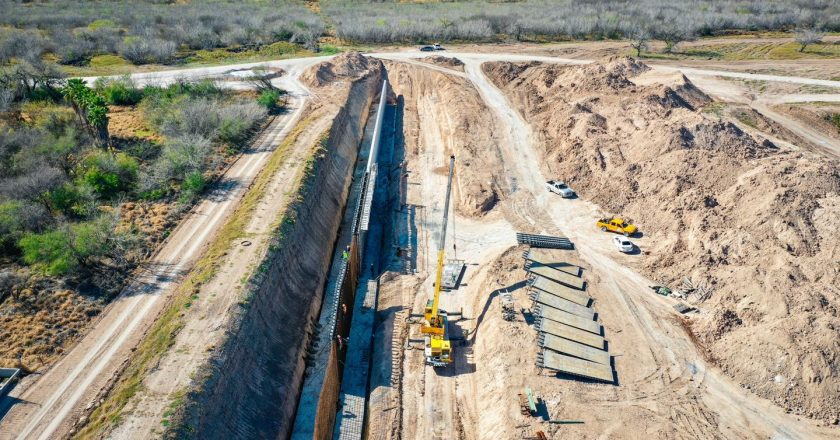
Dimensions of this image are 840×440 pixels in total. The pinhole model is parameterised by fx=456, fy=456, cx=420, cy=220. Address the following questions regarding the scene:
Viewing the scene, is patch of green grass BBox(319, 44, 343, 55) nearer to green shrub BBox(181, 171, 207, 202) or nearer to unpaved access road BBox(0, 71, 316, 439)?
unpaved access road BBox(0, 71, 316, 439)

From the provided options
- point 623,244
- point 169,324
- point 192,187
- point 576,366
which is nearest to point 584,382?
point 576,366

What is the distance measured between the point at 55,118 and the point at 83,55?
3225 cm

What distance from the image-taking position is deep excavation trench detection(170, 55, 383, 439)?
21.9m

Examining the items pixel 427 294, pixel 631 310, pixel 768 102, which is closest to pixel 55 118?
pixel 427 294

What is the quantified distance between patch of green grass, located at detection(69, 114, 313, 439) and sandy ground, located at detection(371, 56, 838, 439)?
39.1 feet

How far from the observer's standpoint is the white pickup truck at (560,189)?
41438mm

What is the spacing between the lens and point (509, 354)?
26.1 m

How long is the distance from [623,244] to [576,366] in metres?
13.6

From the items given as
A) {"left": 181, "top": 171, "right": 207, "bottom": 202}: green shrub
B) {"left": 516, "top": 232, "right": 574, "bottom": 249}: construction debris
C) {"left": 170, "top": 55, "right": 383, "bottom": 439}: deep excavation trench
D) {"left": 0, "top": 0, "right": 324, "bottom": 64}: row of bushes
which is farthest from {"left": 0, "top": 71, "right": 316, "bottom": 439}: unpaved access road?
{"left": 0, "top": 0, "right": 324, "bottom": 64}: row of bushes

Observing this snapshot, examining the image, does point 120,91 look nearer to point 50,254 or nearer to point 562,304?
point 50,254

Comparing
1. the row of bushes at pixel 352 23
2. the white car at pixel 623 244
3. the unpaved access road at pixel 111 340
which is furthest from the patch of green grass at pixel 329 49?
the white car at pixel 623 244

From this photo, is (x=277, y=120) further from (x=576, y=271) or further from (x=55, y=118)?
(x=576, y=271)

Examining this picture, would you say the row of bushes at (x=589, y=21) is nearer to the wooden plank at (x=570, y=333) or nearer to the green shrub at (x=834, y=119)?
the green shrub at (x=834, y=119)

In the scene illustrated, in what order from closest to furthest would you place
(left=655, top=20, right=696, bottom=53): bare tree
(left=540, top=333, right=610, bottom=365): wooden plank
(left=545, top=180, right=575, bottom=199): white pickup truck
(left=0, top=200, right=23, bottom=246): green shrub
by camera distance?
(left=540, top=333, right=610, bottom=365): wooden plank → (left=0, top=200, right=23, bottom=246): green shrub → (left=545, top=180, right=575, bottom=199): white pickup truck → (left=655, top=20, right=696, bottom=53): bare tree
